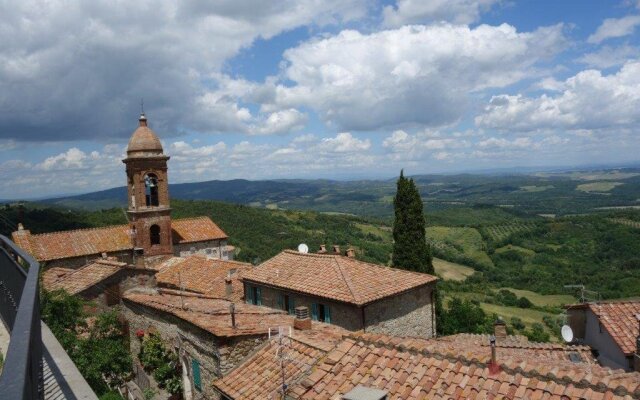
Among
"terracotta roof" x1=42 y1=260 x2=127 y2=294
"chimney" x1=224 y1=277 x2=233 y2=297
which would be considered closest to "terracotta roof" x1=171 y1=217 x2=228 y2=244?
"terracotta roof" x1=42 y1=260 x2=127 y2=294

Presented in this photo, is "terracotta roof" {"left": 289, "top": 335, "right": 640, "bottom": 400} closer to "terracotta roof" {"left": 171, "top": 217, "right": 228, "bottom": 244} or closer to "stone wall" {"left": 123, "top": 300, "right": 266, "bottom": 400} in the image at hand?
"stone wall" {"left": 123, "top": 300, "right": 266, "bottom": 400}

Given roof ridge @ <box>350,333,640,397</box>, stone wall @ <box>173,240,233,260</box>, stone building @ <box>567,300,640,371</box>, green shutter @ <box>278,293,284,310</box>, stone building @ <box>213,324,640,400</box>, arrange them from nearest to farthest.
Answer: roof ridge @ <box>350,333,640,397</box> → stone building @ <box>213,324,640,400</box> → stone building @ <box>567,300,640,371</box> → green shutter @ <box>278,293,284,310</box> → stone wall @ <box>173,240,233,260</box>

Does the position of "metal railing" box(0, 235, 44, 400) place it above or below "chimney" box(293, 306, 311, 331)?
above

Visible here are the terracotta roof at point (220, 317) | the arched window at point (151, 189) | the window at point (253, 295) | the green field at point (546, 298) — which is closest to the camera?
the terracotta roof at point (220, 317)

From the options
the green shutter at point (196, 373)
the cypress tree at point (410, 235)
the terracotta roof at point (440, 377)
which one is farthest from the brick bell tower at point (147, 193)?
the terracotta roof at point (440, 377)

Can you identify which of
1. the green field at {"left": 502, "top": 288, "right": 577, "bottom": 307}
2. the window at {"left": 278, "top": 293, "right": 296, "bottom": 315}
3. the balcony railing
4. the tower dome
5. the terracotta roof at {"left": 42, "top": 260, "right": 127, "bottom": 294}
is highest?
the tower dome

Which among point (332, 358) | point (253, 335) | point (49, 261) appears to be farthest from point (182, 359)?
point (49, 261)

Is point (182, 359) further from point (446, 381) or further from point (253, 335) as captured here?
point (446, 381)

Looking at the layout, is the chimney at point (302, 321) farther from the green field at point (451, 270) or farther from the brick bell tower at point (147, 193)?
the green field at point (451, 270)
